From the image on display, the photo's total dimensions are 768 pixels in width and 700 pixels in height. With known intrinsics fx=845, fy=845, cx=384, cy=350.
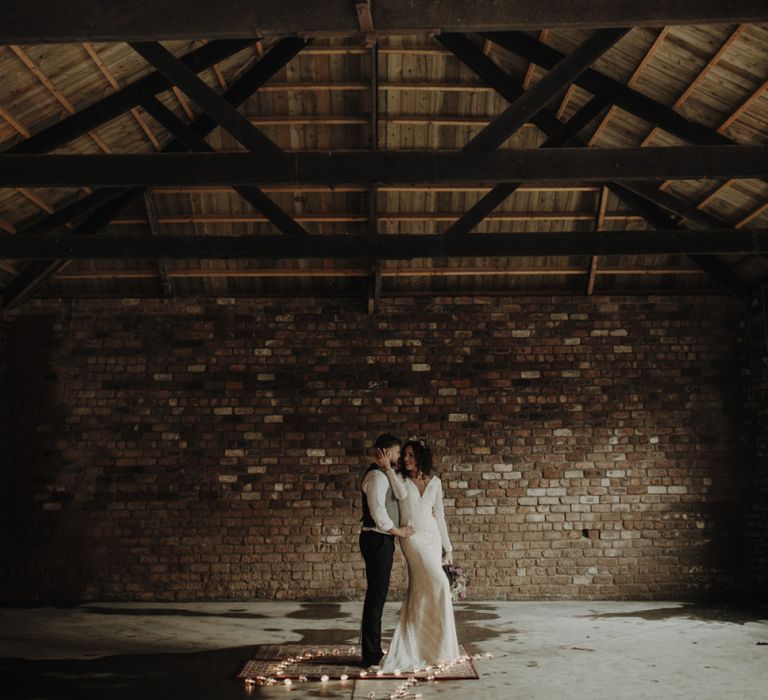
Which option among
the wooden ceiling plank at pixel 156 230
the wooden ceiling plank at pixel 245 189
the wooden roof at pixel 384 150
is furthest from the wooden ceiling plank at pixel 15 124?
the wooden ceiling plank at pixel 156 230

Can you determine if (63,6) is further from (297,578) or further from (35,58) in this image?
(297,578)

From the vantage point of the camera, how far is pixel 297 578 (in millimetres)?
9617

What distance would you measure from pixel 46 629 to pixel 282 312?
4.26 m

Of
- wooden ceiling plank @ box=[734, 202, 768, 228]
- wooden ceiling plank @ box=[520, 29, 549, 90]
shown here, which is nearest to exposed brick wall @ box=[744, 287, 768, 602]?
wooden ceiling plank @ box=[734, 202, 768, 228]

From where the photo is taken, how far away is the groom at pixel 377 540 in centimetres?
591

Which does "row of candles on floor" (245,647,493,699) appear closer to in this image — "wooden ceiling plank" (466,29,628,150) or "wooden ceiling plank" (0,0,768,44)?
"wooden ceiling plank" (466,29,628,150)

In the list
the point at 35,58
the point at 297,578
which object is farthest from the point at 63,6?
the point at 297,578

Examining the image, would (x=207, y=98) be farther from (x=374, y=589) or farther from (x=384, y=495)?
(x=374, y=589)

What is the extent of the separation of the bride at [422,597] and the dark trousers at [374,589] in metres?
0.13

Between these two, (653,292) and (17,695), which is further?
(653,292)

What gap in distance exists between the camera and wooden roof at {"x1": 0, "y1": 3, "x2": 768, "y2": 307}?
713cm

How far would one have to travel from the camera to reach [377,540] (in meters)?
5.94

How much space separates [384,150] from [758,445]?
19.2 feet

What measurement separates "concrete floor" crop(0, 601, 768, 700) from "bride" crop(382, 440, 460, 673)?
1.00ft
